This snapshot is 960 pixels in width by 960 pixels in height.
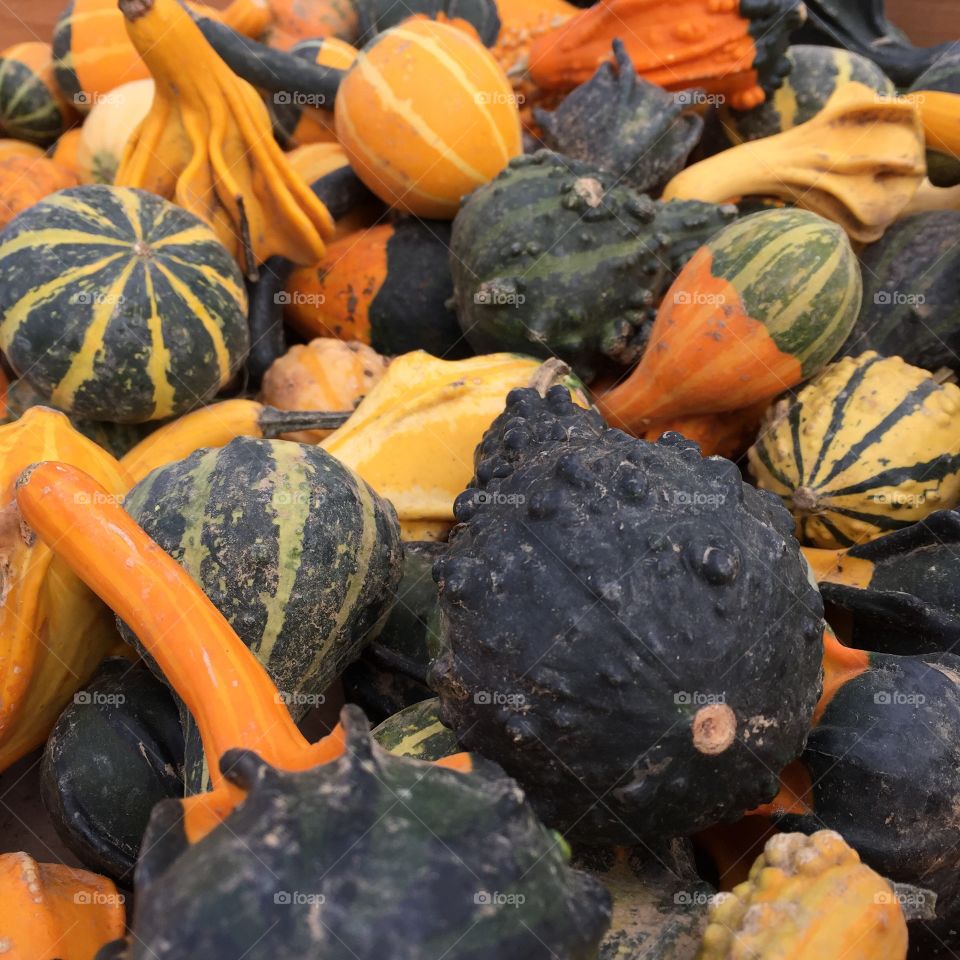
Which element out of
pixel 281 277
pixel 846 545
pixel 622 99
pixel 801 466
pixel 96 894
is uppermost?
pixel 622 99

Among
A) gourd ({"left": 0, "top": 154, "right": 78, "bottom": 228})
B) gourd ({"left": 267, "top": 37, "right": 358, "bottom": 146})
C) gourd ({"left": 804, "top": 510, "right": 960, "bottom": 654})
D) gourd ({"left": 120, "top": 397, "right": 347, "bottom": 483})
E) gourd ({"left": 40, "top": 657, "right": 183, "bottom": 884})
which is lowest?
gourd ({"left": 804, "top": 510, "right": 960, "bottom": 654})

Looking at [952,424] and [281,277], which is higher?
[281,277]

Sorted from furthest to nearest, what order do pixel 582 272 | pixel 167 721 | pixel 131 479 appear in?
pixel 582 272 < pixel 131 479 < pixel 167 721

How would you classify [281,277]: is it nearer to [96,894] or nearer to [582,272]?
[582,272]

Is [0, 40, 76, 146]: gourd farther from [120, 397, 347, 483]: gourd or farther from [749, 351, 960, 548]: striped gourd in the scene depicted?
[749, 351, 960, 548]: striped gourd

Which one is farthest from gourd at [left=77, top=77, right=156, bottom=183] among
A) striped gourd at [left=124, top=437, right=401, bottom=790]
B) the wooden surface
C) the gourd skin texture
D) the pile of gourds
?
the gourd skin texture

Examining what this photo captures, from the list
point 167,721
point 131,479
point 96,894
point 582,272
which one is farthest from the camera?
point 582,272

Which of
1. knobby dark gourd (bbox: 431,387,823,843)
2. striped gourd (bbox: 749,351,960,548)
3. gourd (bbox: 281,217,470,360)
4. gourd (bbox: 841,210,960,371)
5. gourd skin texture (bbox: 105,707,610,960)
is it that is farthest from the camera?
gourd (bbox: 281,217,470,360)

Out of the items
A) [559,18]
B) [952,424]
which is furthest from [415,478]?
[559,18]
